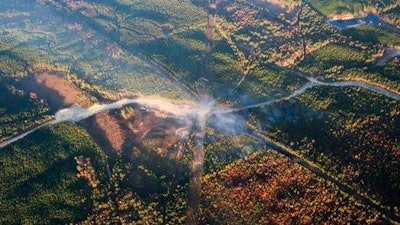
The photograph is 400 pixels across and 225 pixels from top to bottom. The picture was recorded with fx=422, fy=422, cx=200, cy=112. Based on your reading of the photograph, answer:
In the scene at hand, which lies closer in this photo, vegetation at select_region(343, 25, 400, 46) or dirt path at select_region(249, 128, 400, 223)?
dirt path at select_region(249, 128, 400, 223)

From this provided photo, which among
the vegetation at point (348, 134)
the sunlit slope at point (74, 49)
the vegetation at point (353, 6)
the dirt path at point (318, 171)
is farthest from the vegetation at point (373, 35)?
the sunlit slope at point (74, 49)

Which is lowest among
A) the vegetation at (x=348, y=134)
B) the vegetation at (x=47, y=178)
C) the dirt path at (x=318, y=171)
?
the vegetation at (x=47, y=178)

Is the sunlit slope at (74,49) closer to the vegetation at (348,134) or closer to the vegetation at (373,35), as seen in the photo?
the vegetation at (348,134)

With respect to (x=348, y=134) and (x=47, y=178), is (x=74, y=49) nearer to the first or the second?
(x=47, y=178)

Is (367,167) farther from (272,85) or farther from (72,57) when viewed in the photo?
(72,57)

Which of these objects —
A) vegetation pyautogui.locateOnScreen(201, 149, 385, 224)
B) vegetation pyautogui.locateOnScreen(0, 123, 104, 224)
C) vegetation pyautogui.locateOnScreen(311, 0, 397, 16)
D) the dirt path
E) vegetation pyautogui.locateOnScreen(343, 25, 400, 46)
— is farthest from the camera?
vegetation pyautogui.locateOnScreen(311, 0, 397, 16)

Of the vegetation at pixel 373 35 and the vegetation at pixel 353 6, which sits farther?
the vegetation at pixel 353 6

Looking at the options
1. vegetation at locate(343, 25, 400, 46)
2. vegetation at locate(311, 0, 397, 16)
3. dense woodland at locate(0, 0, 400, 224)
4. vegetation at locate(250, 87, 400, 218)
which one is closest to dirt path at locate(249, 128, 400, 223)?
dense woodland at locate(0, 0, 400, 224)

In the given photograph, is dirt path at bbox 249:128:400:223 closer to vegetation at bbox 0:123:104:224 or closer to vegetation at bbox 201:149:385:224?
vegetation at bbox 201:149:385:224
